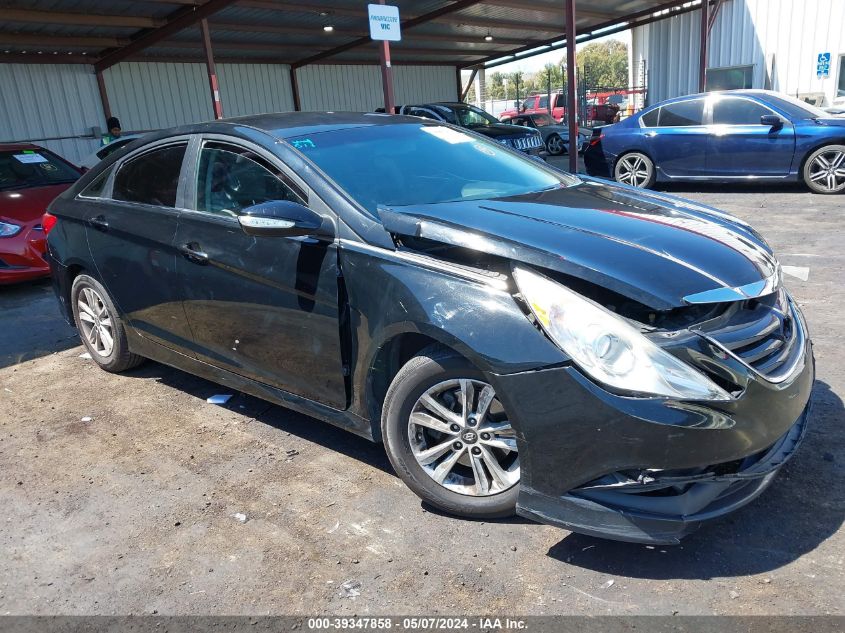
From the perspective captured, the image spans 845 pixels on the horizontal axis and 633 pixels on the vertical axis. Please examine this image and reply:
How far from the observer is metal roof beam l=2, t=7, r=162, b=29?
12594mm

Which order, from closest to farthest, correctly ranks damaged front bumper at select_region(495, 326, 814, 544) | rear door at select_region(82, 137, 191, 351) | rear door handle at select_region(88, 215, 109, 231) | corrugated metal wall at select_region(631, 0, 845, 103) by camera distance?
damaged front bumper at select_region(495, 326, 814, 544) → rear door at select_region(82, 137, 191, 351) → rear door handle at select_region(88, 215, 109, 231) → corrugated metal wall at select_region(631, 0, 845, 103)

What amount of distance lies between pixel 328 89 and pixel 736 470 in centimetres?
2248

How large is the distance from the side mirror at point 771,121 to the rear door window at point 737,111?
0.08m

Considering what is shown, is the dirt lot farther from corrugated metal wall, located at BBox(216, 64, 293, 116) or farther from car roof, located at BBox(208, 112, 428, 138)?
corrugated metal wall, located at BBox(216, 64, 293, 116)

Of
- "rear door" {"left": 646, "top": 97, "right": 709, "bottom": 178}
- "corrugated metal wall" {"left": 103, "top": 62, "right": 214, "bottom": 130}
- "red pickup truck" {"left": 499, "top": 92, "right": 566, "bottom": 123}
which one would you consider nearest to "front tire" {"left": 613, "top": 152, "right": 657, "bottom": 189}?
"rear door" {"left": 646, "top": 97, "right": 709, "bottom": 178}

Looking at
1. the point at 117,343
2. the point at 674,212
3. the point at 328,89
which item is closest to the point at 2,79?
the point at 328,89

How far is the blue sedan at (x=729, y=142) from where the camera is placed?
9617 mm

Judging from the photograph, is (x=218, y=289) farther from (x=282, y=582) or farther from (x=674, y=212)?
(x=674, y=212)

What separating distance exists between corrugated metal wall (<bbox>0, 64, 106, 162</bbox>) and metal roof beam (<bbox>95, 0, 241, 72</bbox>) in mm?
728

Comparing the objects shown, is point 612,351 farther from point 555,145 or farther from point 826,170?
point 555,145

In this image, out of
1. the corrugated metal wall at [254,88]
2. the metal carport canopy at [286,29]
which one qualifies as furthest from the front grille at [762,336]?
the corrugated metal wall at [254,88]

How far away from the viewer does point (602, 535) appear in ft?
7.47

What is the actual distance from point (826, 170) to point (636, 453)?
9.14 meters

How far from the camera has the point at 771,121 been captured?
9.80 meters
